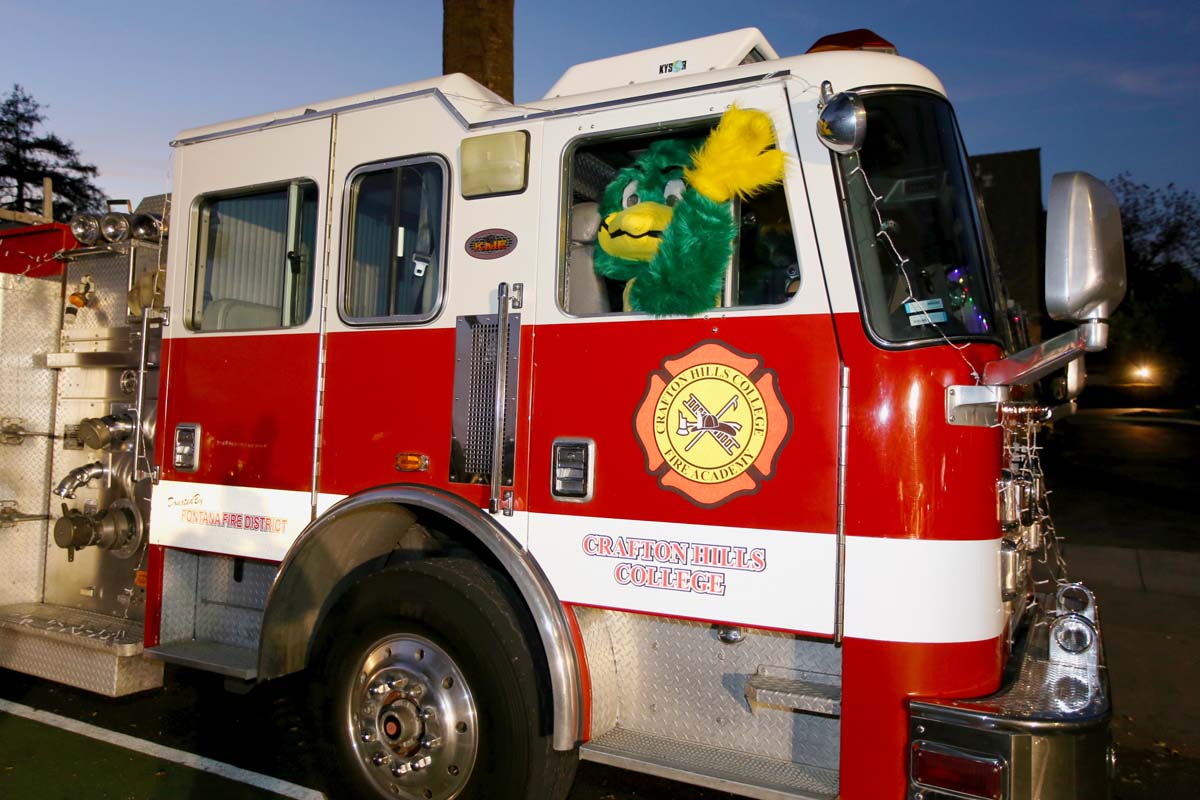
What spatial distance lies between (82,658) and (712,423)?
3421 mm

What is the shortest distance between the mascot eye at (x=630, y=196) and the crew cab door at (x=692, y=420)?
0.17 meters

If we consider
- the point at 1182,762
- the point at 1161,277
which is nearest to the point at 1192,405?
the point at 1161,277

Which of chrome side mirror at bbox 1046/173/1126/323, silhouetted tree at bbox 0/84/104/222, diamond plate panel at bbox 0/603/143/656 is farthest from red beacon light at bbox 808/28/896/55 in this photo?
silhouetted tree at bbox 0/84/104/222

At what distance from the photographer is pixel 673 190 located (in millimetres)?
3311

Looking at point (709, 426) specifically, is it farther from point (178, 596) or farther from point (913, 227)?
point (178, 596)

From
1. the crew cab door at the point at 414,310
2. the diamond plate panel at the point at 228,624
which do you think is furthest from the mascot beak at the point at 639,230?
the diamond plate panel at the point at 228,624

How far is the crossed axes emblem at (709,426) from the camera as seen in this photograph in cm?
296

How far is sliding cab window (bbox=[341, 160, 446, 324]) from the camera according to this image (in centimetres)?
369

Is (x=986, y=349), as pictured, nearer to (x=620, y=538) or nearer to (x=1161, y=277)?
(x=620, y=538)

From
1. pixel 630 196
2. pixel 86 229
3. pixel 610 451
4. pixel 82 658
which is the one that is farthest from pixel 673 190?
pixel 82 658

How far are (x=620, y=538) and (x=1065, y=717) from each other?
56.0 inches

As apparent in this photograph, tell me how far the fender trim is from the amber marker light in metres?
0.08

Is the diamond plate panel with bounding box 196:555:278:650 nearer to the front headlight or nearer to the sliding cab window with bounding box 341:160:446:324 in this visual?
the sliding cab window with bounding box 341:160:446:324

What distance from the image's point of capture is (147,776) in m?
4.05
